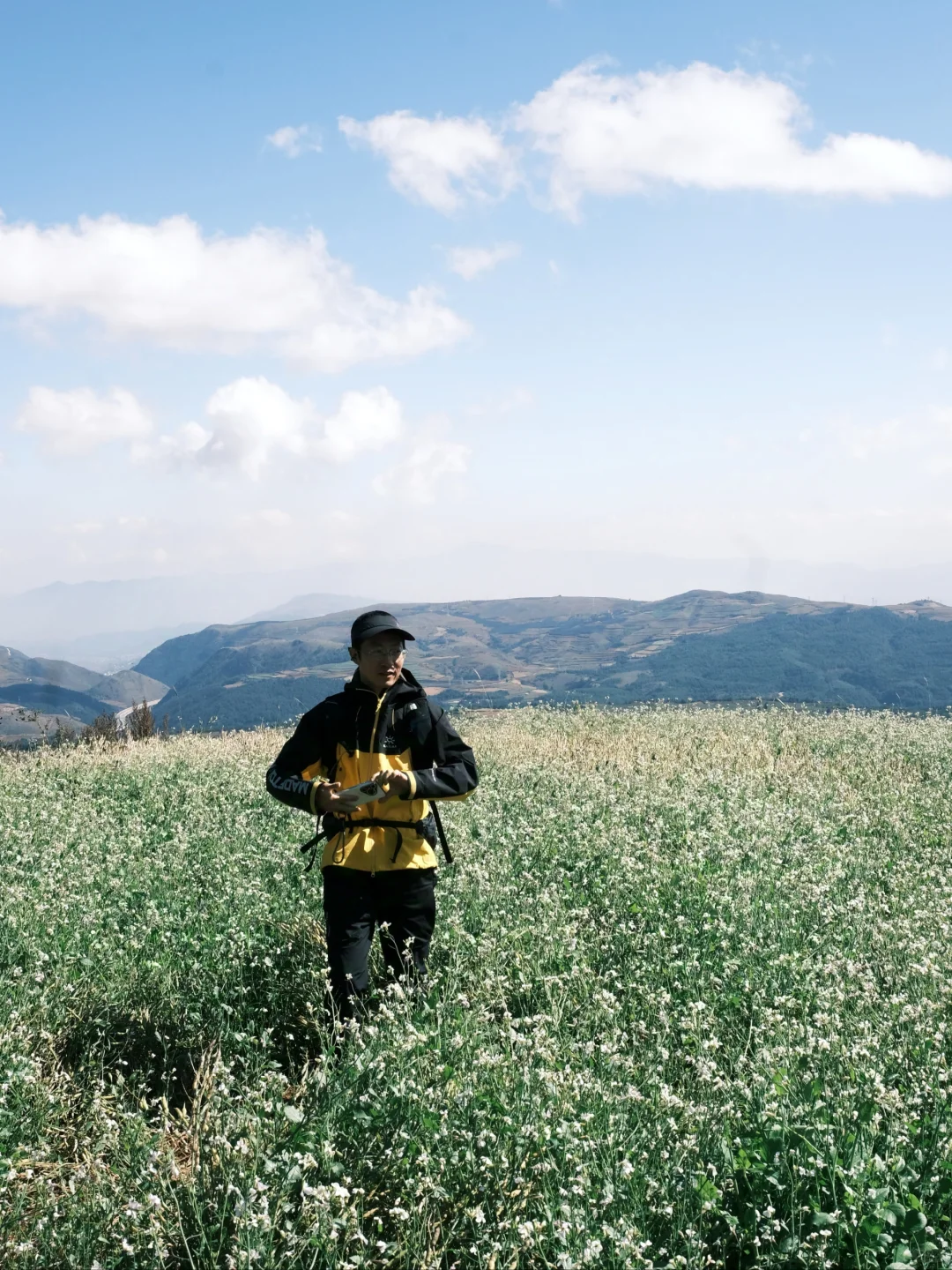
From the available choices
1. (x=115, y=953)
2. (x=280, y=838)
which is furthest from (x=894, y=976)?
(x=280, y=838)

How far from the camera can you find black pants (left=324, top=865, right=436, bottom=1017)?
5453 millimetres

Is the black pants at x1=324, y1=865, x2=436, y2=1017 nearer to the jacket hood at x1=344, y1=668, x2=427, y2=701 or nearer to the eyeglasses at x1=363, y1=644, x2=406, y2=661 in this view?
the jacket hood at x1=344, y1=668, x2=427, y2=701

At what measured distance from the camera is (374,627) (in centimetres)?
562

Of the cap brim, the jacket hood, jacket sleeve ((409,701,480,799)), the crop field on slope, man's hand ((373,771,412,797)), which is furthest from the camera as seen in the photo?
the jacket hood

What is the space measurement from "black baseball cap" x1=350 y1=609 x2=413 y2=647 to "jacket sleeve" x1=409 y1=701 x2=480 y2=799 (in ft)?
1.80

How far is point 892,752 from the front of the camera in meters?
17.7

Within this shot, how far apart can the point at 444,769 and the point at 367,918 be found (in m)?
0.99

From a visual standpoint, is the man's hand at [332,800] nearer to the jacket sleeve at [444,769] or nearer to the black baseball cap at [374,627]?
the jacket sleeve at [444,769]

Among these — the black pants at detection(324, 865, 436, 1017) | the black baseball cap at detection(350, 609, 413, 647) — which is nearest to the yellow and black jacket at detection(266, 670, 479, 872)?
the black pants at detection(324, 865, 436, 1017)

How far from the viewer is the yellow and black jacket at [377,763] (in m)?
5.51

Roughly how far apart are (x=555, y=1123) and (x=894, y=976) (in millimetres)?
3350

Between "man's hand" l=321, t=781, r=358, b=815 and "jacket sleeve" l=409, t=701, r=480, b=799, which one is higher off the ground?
"jacket sleeve" l=409, t=701, r=480, b=799

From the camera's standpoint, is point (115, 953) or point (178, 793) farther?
point (178, 793)

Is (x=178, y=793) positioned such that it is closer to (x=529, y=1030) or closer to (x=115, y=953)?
(x=115, y=953)
